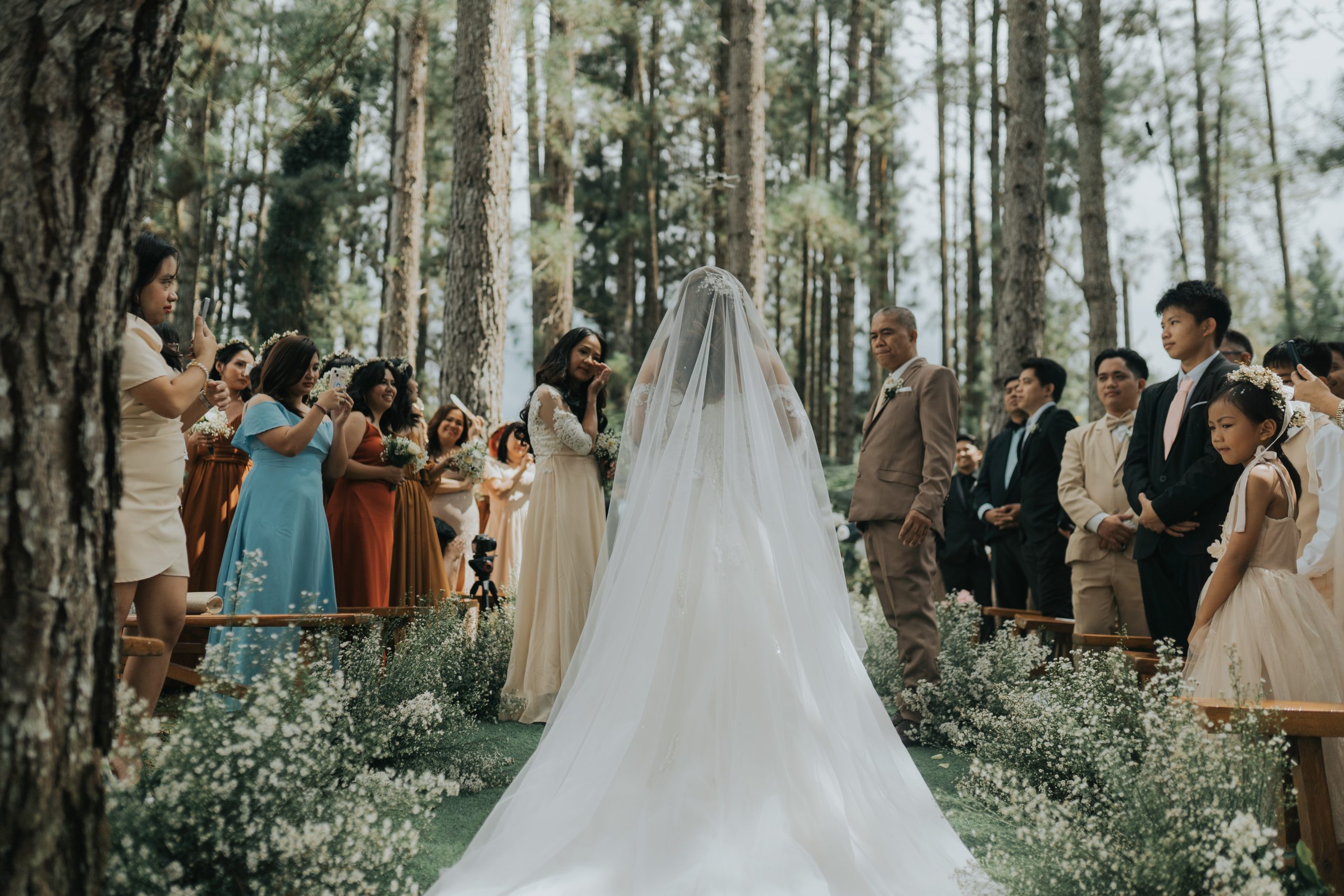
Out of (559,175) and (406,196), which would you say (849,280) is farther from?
(406,196)

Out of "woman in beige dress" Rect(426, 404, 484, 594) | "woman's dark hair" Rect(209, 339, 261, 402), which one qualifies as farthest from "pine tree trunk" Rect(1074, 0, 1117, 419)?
"woman's dark hair" Rect(209, 339, 261, 402)

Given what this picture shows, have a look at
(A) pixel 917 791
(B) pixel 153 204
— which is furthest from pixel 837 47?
(A) pixel 917 791

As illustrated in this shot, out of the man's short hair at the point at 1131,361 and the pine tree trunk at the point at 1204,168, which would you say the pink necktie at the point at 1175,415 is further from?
the pine tree trunk at the point at 1204,168

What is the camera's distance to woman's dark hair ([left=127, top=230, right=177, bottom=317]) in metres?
3.44

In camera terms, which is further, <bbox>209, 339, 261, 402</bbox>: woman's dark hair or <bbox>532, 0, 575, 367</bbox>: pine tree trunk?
<bbox>532, 0, 575, 367</bbox>: pine tree trunk

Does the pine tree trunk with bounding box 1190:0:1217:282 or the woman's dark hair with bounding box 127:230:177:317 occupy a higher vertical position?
the pine tree trunk with bounding box 1190:0:1217:282

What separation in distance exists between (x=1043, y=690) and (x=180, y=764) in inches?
136

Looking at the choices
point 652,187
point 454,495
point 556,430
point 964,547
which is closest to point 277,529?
point 556,430

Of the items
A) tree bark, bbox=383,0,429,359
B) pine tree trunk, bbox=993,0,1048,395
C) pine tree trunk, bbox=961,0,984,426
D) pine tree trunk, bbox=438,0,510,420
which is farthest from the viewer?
pine tree trunk, bbox=961,0,984,426

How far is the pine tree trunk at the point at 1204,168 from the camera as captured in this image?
20.6m

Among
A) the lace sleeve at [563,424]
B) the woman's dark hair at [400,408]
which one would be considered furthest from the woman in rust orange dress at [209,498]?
the lace sleeve at [563,424]

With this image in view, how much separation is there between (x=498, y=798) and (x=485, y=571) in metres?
2.65

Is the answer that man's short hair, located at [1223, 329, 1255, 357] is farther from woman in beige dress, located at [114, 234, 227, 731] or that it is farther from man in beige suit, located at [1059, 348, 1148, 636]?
woman in beige dress, located at [114, 234, 227, 731]

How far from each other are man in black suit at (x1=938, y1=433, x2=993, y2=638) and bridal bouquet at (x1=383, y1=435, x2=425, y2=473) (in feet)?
14.0
